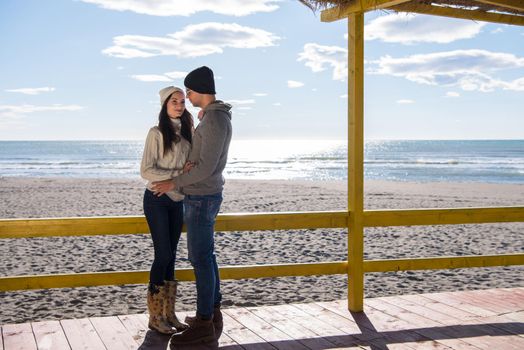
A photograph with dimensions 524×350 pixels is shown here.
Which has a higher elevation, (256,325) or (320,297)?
(256,325)

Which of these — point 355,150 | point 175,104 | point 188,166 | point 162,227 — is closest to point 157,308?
point 162,227

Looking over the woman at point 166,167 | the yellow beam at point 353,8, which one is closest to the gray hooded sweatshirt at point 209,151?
the woman at point 166,167

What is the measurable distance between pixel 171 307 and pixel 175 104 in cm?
132

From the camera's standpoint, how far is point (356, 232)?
4383 millimetres

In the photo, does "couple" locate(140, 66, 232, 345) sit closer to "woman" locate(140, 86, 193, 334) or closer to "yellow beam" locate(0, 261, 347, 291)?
"woman" locate(140, 86, 193, 334)

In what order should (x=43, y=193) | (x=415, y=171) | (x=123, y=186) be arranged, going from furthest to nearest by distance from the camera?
(x=415, y=171), (x=123, y=186), (x=43, y=193)

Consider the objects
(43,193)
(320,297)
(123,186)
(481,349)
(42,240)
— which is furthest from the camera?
(123,186)

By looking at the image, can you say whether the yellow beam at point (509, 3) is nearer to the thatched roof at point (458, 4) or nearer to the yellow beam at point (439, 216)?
the thatched roof at point (458, 4)

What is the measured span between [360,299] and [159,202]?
1.78 metres

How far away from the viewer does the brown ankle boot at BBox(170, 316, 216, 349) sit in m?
3.60

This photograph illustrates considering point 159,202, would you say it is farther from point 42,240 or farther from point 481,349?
point 42,240

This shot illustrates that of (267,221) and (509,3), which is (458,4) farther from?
(267,221)

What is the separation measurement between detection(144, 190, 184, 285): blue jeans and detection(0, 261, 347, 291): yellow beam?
0.25 metres

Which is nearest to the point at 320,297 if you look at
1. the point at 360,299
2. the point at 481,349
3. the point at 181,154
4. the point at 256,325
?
the point at 360,299
